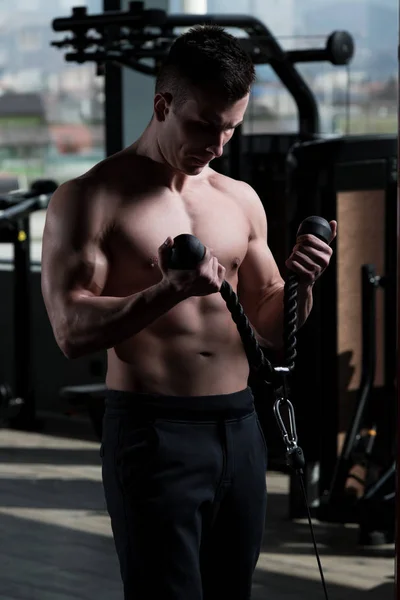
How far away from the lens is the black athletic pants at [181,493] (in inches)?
63.7

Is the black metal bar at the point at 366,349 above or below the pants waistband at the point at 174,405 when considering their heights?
below

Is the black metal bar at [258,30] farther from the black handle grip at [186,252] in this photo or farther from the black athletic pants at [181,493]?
the black handle grip at [186,252]

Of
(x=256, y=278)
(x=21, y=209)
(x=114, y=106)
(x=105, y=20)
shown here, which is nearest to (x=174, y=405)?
(x=256, y=278)

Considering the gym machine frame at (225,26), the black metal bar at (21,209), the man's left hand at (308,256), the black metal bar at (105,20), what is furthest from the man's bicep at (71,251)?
the black metal bar at (21,209)

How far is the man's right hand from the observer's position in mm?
1397

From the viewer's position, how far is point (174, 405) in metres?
1.64

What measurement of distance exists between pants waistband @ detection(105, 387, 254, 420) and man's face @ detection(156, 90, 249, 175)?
12.8 inches

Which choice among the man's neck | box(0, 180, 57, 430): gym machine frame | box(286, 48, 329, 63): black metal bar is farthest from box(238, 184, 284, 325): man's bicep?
box(0, 180, 57, 430): gym machine frame

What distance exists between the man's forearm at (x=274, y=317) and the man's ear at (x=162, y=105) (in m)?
0.33

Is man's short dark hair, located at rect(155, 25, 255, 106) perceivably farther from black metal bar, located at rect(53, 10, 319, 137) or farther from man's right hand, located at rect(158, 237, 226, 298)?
black metal bar, located at rect(53, 10, 319, 137)

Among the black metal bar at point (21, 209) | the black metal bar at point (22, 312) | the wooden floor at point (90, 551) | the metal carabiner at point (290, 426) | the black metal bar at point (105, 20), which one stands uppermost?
the black metal bar at point (105, 20)

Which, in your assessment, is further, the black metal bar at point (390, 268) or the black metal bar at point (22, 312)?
the black metal bar at point (22, 312)

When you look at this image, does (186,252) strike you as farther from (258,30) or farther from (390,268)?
(258,30)

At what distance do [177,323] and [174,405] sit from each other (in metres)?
0.12
